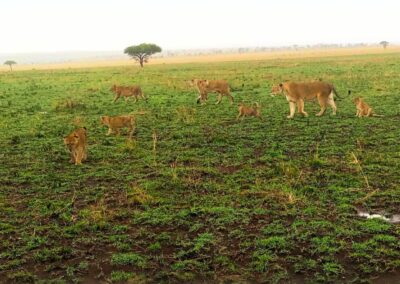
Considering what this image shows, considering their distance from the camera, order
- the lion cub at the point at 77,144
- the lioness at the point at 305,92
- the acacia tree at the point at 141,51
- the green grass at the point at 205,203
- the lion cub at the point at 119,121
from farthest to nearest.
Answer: the acacia tree at the point at 141,51 → the lioness at the point at 305,92 → the lion cub at the point at 119,121 → the lion cub at the point at 77,144 → the green grass at the point at 205,203

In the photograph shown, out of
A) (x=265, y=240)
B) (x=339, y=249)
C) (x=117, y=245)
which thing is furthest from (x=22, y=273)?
(x=339, y=249)

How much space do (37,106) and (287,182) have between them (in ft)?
50.2

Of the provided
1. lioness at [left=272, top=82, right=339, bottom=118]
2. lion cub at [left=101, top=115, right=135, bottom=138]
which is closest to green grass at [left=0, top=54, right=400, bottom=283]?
lion cub at [left=101, top=115, right=135, bottom=138]

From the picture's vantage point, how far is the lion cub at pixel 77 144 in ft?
35.2

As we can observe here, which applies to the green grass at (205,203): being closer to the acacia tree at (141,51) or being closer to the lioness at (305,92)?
the lioness at (305,92)

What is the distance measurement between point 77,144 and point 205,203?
4012 mm

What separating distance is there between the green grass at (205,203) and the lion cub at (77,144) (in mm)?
363

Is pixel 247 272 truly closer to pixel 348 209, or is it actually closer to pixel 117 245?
pixel 117 245

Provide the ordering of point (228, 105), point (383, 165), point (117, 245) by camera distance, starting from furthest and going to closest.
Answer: point (228, 105) → point (383, 165) → point (117, 245)

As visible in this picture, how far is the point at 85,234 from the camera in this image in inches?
284

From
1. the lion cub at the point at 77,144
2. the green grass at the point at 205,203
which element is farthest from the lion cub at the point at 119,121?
the lion cub at the point at 77,144

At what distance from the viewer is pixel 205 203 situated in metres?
8.31

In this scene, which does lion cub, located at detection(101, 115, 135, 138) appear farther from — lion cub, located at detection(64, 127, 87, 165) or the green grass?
lion cub, located at detection(64, 127, 87, 165)

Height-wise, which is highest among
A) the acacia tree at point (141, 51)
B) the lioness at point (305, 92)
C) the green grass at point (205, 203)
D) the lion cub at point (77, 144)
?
the acacia tree at point (141, 51)
